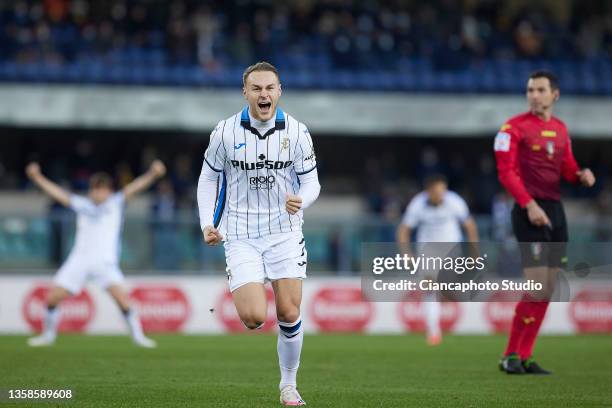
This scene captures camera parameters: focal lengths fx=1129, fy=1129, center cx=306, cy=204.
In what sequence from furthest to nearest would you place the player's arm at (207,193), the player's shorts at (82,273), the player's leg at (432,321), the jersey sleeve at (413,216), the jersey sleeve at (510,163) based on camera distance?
1. the player's leg at (432,321)
2. the jersey sleeve at (413,216)
3. the player's shorts at (82,273)
4. the jersey sleeve at (510,163)
5. the player's arm at (207,193)

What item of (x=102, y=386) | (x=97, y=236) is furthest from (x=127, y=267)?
(x=102, y=386)

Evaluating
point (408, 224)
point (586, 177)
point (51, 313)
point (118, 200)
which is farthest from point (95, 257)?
point (586, 177)

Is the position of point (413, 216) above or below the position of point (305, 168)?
below

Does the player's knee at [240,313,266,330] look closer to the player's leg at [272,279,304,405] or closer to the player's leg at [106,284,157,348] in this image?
the player's leg at [272,279,304,405]

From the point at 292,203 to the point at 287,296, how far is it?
28.1 inches

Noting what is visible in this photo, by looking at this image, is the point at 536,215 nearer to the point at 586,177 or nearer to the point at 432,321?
the point at 586,177

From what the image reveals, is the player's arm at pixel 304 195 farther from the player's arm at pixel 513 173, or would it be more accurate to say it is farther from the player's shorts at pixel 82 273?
the player's shorts at pixel 82 273

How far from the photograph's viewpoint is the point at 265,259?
831 centimetres

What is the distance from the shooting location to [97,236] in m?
15.9

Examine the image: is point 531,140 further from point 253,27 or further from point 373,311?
point 253,27

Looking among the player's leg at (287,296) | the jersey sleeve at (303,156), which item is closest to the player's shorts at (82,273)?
the player's leg at (287,296)

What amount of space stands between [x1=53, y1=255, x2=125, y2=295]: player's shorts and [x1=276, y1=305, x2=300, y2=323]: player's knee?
7981mm

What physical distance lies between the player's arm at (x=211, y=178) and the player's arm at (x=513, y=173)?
3.22 meters

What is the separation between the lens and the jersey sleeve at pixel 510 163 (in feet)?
34.3
